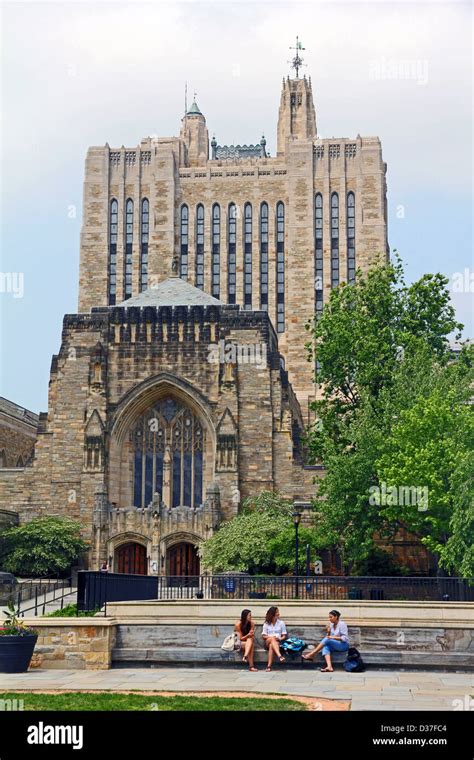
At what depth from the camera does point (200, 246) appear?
262 feet

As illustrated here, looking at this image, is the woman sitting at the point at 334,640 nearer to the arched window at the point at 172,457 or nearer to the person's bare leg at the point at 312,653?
the person's bare leg at the point at 312,653

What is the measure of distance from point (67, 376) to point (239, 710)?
35.0 meters

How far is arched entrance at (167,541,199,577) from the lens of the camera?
142 feet

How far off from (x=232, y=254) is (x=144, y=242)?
22.6ft

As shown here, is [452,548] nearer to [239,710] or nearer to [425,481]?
[425,481]

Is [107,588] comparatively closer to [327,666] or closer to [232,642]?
[232,642]

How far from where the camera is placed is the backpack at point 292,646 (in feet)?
57.9

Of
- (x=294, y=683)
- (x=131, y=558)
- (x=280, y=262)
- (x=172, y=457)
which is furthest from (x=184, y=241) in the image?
(x=294, y=683)

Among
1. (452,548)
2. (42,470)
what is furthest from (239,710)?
(42,470)

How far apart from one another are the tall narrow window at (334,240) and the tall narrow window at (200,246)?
9953 millimetres

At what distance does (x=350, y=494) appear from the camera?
1437 inches

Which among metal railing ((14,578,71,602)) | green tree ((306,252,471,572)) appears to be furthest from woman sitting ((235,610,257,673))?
green tree ((306,252,471,572))

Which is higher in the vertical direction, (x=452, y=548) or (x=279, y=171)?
(x=279, y=171)

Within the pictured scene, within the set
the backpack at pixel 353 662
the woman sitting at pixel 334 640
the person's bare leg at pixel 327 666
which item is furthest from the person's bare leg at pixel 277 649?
the backpack at pixel 353 662
